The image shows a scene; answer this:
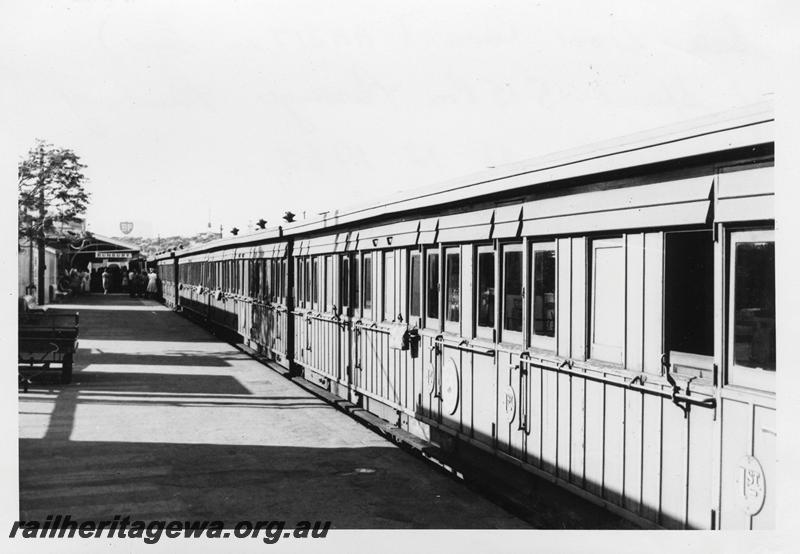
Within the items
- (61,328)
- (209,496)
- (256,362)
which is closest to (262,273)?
(256,362)

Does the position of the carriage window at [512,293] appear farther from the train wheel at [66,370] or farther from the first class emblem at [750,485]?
the train wheel at [66,370]

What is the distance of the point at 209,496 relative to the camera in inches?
285

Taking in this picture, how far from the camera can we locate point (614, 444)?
5520mm

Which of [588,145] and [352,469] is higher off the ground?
[588,145]

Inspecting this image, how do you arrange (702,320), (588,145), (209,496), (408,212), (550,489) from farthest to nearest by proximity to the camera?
(408,212) < (209,496) < (550,489) < (588,145) < (702,320)

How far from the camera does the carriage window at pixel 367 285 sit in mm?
10781

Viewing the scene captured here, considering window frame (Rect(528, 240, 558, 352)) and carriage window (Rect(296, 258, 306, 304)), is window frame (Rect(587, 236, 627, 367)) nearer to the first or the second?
window frame (Rect(528, 240, 558, 352))

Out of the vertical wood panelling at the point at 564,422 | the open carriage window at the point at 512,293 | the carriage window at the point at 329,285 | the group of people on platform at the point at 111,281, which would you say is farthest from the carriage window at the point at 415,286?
the group of people on platform at the point at 111,281

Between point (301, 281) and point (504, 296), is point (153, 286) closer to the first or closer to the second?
point (301, 281)

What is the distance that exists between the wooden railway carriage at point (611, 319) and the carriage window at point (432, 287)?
22mm

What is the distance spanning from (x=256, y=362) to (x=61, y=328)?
15.7 ft

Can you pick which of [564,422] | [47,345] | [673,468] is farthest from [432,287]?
[47,345]

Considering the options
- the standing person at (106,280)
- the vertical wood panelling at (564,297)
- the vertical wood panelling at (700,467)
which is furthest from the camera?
the standing person at (106,280)

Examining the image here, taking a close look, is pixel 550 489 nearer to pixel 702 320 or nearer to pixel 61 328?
pixel 702 320
